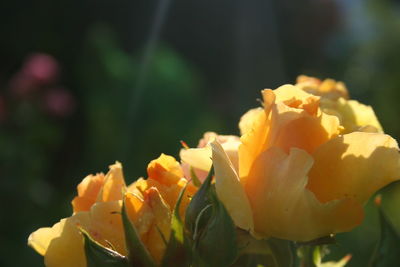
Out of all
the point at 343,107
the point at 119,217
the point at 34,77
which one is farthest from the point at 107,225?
the point at 34,77

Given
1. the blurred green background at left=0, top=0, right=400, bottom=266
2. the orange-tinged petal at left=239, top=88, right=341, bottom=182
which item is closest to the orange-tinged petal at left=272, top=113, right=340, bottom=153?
the orange-tinged petal at left=239, top=88, right=341, bottom=182

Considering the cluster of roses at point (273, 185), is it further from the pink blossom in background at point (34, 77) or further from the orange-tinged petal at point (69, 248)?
the pink blossom in background at point (34, 77)

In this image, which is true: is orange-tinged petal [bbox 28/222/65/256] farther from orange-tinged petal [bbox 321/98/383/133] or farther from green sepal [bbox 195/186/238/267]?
orange-tinged petal [bbox 321/98/383/133]

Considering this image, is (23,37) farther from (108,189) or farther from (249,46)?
(108,189)

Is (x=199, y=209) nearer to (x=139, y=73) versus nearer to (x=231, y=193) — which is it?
(x=231, y=193)

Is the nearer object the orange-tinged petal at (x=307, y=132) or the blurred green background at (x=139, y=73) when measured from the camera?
the orange-tinged petal at (x=307, y=132)

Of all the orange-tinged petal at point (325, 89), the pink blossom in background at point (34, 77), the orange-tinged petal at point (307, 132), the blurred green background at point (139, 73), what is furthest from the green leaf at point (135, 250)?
A: the pink blossom in background at point (34, 77)

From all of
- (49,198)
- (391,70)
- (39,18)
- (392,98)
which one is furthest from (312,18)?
(49,198)
